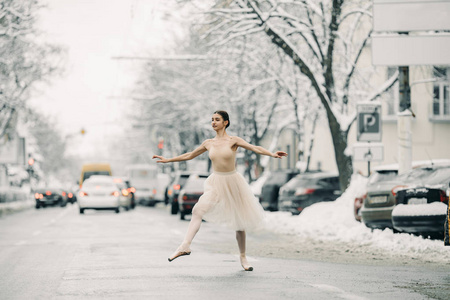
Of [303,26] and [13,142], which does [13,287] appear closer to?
[303,26]

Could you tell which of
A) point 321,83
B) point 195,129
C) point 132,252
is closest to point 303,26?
point 321,83

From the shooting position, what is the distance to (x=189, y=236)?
1004 centimetres

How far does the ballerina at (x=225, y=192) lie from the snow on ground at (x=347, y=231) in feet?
12.0

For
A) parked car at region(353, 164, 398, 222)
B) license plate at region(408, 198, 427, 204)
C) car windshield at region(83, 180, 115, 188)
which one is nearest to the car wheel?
car windshield at region(83, 180, 115, 188)

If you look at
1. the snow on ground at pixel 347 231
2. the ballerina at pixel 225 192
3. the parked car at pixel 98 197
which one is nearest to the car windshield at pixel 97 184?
the parked car at pixel 98 197

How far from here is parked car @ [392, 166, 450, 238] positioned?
42.9ft

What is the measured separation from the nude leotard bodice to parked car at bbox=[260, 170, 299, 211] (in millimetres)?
17503

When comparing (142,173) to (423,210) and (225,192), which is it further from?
(225,192)

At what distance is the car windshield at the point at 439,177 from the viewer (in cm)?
1386

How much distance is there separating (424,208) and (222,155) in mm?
4371

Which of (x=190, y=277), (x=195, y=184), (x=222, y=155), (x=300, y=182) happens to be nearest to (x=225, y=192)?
(x=222, y=155)

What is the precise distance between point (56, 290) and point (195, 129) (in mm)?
46402

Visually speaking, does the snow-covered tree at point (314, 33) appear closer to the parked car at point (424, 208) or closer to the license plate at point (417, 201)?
the parked car at point (424, 208)

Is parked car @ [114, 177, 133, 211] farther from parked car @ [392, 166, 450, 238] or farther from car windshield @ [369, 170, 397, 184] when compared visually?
parked car @ [392, 166, 450, 238]
